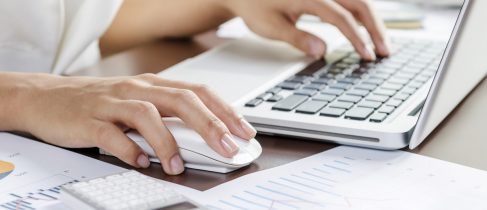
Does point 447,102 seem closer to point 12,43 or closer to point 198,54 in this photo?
point 198,54

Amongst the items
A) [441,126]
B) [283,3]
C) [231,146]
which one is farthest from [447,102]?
[283,3]

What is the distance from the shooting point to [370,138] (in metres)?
0.73

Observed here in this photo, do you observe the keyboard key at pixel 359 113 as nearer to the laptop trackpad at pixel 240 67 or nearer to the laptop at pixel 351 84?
the laptop at pixel 351 84

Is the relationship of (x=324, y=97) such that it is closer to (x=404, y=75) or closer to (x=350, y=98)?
(x=350, y=98)

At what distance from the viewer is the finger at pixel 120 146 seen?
69cm

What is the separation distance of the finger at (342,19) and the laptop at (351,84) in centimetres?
2

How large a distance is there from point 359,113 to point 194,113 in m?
0.17

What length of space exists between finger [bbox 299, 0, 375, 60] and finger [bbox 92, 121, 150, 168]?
1.35 ft

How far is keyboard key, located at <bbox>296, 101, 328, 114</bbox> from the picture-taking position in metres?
0.77

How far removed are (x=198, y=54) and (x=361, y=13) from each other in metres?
0.25

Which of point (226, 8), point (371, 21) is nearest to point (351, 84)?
point (371, 21)

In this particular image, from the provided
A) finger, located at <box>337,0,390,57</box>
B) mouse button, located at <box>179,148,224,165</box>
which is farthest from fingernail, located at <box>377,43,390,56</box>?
mouse button, located at <box>179,148,224,165</box>

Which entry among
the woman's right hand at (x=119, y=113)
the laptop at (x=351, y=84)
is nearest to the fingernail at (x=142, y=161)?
the woman's right hand at (x=119, y=113)

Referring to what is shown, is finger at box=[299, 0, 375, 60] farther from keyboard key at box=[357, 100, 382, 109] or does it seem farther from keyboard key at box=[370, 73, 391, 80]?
keyboard key at box=[357, 100, 382, 109]
